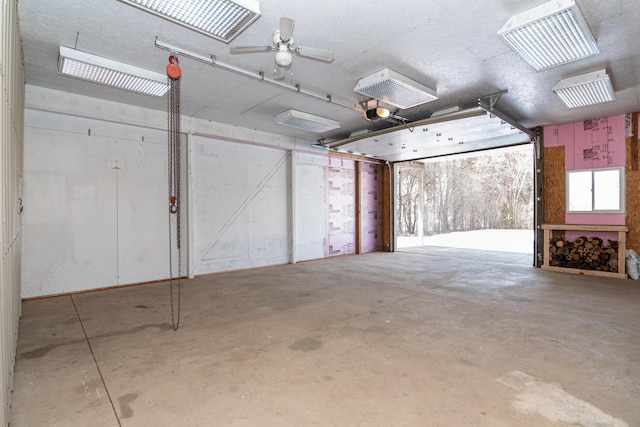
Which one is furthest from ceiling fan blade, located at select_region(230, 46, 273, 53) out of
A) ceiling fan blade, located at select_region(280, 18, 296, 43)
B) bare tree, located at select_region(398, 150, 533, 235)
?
bare tree, located at select_region(398, 150, 533, 235)

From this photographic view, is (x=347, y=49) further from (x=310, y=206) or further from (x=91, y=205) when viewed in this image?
(x=310, y=206)

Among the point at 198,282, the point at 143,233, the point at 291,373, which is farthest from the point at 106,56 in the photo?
the point at 291,373

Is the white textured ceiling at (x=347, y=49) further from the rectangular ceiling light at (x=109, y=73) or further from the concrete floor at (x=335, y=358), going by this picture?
the concrete floor at (x=335, y=358)

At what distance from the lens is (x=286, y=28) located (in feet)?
8.26

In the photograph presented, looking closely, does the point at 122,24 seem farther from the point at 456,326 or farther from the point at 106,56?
the point at 456,326

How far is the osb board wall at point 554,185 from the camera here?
247 inches

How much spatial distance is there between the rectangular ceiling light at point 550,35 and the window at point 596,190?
140 inches

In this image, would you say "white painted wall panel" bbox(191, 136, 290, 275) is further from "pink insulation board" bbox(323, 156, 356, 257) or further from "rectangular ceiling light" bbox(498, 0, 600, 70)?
"rectangular ceiling light" bbox(498, 0, 600, 70)

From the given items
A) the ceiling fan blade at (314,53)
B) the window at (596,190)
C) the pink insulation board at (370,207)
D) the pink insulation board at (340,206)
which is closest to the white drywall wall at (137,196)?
the pink insulation board at (340,206)

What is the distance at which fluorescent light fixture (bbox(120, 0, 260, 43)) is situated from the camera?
2.51 m

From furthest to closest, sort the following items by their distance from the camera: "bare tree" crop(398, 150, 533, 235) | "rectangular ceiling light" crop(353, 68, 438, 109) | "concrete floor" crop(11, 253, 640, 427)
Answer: "bare tree" crop(398, 150, 533, 235)
"rectangular ceiling light" crop(353, 68, 438, 109)
"concrete floor" crop(11, 253, 640, 427)

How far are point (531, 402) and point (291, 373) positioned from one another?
1.56 m

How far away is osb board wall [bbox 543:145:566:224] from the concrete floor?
1999 mm

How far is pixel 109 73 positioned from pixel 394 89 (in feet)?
11.3
